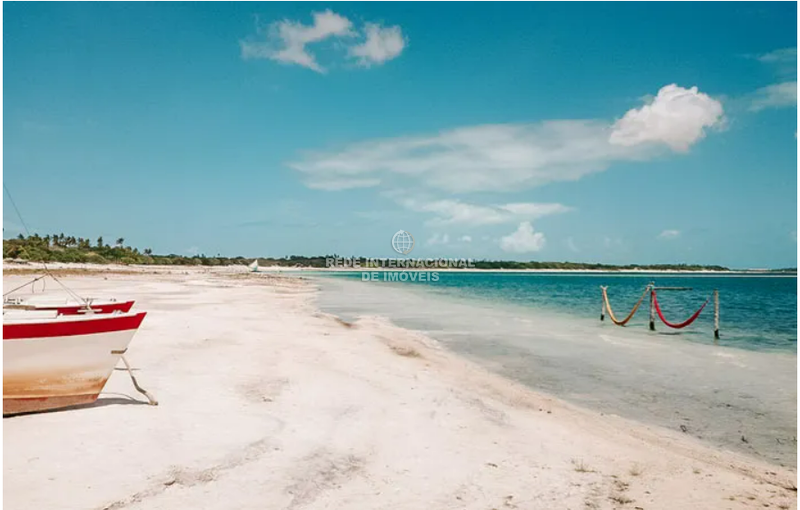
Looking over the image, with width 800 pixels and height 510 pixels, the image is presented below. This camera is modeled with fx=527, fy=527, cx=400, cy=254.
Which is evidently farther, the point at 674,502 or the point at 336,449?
the point at 336,449

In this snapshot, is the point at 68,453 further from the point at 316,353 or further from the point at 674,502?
the point at 316,353

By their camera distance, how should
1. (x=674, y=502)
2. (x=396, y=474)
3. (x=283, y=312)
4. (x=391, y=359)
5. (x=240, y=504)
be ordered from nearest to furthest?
(x=240, y=504) < (x=674, y=502) < (x=396, y=474) < (x=391, y=359) < (x=283, y=312)

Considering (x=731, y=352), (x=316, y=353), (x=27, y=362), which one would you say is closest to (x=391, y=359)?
(x=316, y=353)

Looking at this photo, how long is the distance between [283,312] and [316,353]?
484 inches

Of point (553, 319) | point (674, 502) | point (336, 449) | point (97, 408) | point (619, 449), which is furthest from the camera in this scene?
point (553, 319)

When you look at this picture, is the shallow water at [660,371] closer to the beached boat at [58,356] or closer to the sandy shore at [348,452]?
the sandy shore at [348,452]

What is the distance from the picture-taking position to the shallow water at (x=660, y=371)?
9.52 m

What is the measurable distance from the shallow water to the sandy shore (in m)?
1.08

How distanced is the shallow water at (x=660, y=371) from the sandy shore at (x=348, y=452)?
1077 millimetres

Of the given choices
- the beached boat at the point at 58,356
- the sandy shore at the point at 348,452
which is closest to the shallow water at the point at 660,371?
the sandy shore at the point at 348,452

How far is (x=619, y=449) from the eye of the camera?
7496mm

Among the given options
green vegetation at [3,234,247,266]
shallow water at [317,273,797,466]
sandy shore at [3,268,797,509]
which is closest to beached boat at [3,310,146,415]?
sandy shore at [3,268,797,509]

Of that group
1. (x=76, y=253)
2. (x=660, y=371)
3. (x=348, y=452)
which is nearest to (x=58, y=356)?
(x=348, y=452)

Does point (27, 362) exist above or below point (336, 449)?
above
